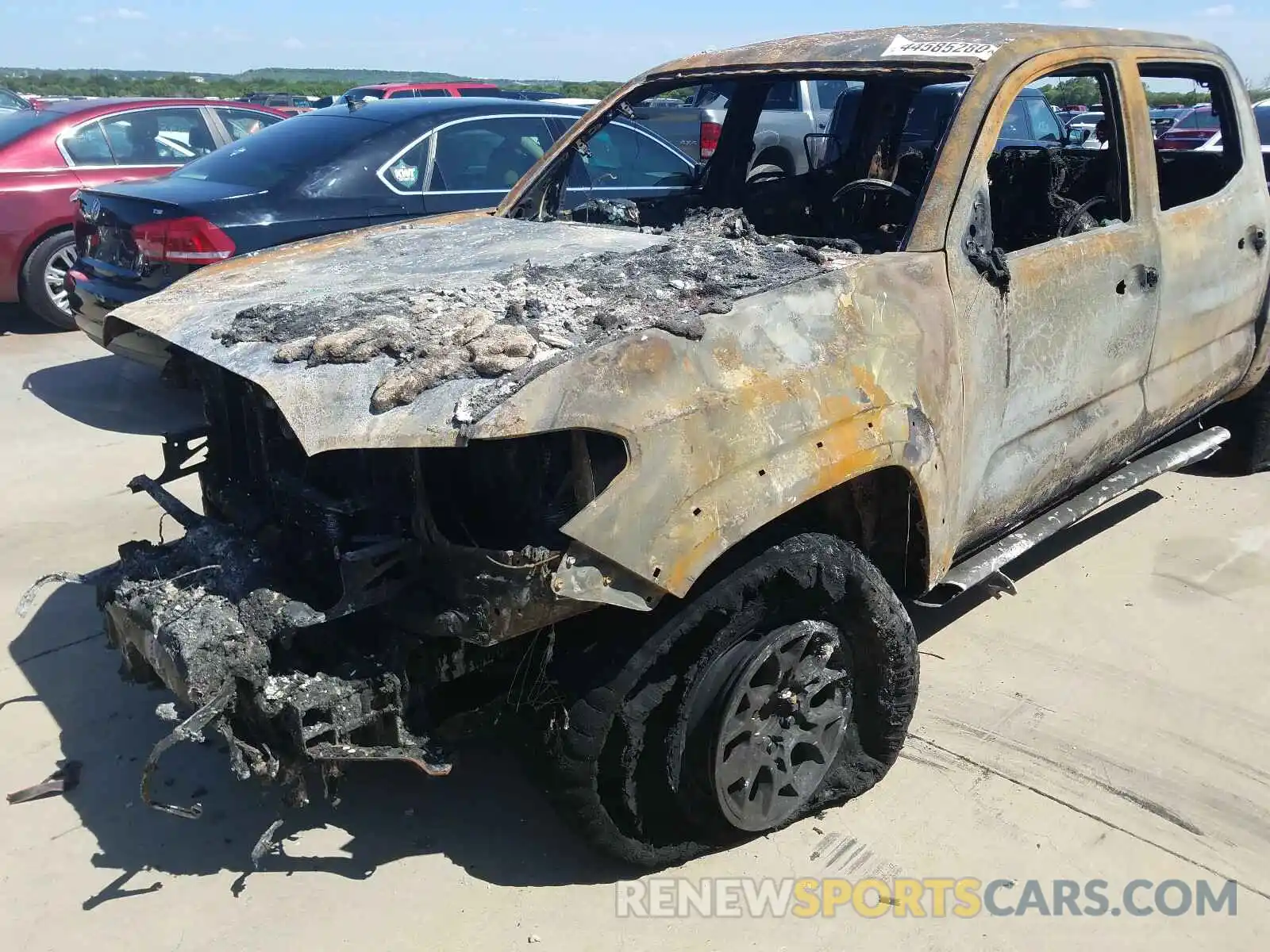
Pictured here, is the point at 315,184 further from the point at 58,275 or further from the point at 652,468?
the point at 652,468

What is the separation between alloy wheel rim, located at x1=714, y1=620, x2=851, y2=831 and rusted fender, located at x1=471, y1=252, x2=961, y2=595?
40cm

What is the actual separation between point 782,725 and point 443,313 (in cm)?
131

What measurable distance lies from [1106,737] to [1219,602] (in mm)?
1133

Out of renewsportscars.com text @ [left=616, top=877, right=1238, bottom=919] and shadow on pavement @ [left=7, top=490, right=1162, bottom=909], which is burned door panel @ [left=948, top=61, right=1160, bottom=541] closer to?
renewsportscars.com text @ [left=616, top=877, right=1238, bottom=919]

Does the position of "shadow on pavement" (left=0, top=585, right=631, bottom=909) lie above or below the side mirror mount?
below

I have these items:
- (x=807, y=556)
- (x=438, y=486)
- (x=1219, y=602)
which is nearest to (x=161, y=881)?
(x=438, y=486)

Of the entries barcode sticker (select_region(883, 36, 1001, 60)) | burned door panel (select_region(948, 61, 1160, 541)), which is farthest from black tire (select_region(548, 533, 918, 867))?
barcode sticker (select_region(883, 36, 1001, 60))

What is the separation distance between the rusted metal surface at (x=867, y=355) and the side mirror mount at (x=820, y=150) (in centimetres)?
65

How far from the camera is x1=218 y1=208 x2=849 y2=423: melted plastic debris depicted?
232 centimetres

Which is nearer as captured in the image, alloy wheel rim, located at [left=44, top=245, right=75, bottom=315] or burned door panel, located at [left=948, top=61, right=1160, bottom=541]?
burned door panel, located at [left=948, top=61, right=1160, bottom=541]

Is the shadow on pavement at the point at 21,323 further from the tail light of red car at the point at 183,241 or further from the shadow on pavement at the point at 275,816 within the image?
the shadow on pavement at the point at 275,816

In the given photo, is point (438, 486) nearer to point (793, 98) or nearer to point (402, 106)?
point (793, 98)

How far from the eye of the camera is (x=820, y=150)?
4.63 metres

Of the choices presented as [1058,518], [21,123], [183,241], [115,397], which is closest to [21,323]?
[21,123]
